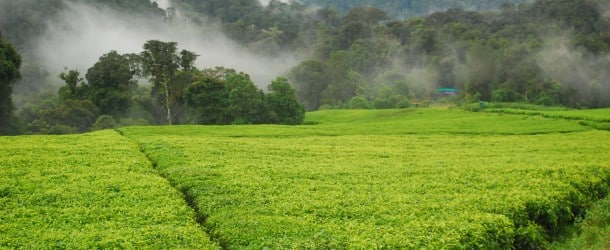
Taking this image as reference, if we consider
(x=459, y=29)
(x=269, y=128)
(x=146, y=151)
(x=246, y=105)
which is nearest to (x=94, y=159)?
(x=146, y=151)

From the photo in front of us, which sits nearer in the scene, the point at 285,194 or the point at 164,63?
the point at 285,194

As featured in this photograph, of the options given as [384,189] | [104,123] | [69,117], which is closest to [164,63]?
[104,123]

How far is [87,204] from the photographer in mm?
15047

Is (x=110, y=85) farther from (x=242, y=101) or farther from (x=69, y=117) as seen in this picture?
(x=242, y=101)

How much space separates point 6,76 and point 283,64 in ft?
270

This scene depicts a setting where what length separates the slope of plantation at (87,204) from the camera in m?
12.5

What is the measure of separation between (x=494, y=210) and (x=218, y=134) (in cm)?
2224

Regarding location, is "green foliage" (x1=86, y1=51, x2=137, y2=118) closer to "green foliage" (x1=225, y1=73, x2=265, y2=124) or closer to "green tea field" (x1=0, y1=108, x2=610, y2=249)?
"green foliage" (x1=225, y1=73, x2=265, y2=124)

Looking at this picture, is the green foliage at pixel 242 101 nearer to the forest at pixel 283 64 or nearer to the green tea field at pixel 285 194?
the forest at pixel 283 64

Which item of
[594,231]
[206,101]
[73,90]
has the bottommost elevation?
[594,231]

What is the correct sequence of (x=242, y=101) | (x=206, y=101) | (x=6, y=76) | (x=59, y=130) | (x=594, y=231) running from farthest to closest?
(x=206, y=101) → (x=242, y=101) → (x=59, y=130) → (x=6, y=76) → (x=594, y=231)

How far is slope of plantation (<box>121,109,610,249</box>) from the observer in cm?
1366

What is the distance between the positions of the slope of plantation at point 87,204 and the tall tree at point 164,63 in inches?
1415

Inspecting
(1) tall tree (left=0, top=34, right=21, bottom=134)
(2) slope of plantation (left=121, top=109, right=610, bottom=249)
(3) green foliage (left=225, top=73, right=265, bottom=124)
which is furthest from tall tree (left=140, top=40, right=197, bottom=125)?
(2) slope of plantation (left=121, top=109, right=610, bottom=249)
